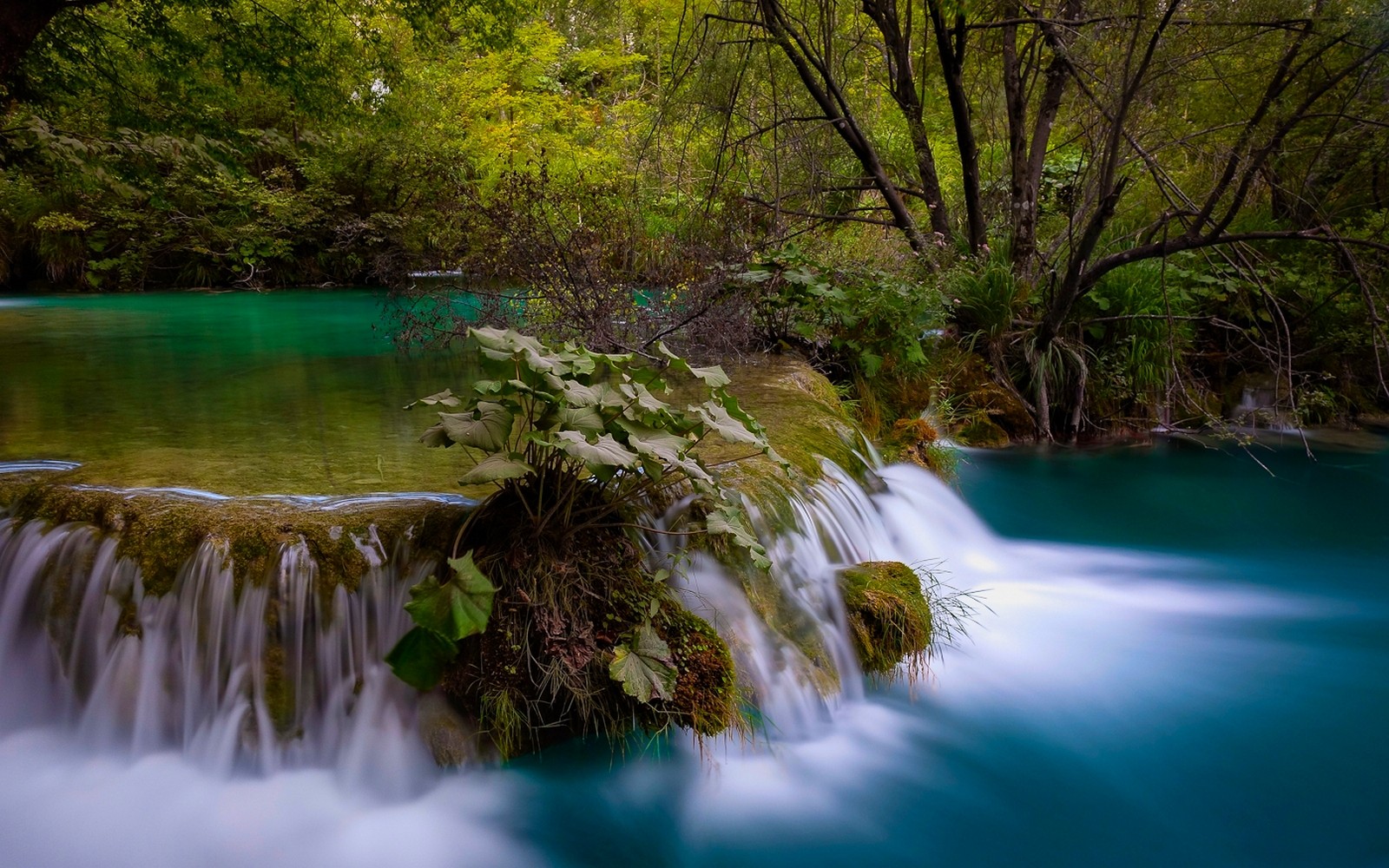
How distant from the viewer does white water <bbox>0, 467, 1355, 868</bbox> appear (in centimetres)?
304

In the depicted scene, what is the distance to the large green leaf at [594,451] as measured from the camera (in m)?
2.80

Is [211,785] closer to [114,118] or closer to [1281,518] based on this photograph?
[1281,518]

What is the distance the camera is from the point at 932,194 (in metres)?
8.87

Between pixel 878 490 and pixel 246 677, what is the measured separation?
3597 millimetres

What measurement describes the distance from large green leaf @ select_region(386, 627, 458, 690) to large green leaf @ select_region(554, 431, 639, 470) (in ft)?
2.27

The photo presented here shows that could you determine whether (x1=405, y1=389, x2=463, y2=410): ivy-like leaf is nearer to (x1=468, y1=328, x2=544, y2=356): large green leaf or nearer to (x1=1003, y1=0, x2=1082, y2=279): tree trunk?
(x1=468, y1=328, x2=544, y2=356): large green leaf

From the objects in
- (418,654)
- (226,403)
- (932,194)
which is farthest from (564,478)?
(932,194)

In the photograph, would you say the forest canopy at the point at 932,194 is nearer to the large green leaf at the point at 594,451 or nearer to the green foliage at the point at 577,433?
the green foliage at the point at 577,433

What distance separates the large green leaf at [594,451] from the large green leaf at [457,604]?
0.47m

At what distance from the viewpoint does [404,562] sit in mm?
3379

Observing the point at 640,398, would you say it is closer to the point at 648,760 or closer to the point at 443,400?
the point at 443,400

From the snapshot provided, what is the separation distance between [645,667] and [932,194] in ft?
23.0

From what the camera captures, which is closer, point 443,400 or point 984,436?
point 443,400

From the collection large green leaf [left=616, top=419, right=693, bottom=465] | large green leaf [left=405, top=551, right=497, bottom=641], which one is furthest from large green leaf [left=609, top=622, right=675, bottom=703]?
large green leaf [left=616, top=419, right=693, bottom=465]
